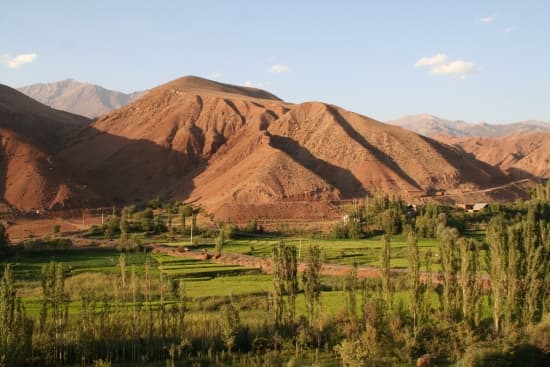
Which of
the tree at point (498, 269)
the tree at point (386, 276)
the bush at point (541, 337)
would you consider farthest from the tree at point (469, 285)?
the tree at point (386, 276)

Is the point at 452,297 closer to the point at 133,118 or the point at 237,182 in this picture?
the point at 237,182

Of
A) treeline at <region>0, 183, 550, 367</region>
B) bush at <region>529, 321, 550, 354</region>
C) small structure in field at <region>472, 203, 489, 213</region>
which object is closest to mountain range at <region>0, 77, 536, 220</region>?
small structure in field at <region>472, 203, 489, 213</region>

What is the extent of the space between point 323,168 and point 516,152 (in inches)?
2621

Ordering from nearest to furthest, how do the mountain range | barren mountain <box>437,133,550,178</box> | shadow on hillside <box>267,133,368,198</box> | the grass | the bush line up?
the bush → the grass → the mountain range → shadow on hillside <box>267,133,368,198</box> → barren mountain <box>437,133,550,178</box>

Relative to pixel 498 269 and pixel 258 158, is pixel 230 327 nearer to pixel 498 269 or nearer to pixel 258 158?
pixel 498 269

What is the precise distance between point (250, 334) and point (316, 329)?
2470 mm

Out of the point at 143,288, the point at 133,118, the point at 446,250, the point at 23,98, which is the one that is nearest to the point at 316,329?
the point at 446,250

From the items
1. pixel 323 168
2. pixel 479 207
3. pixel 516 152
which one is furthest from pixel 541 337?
pixel 516 152

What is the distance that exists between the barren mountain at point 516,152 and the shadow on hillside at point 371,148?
30053 mm

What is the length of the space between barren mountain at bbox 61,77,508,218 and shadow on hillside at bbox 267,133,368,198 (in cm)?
14

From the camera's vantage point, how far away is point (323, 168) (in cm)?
7650

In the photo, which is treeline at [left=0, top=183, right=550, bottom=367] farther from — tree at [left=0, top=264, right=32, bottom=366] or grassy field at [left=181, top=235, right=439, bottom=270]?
grassy field at [left=181, top=235, right=439, bottom=270]

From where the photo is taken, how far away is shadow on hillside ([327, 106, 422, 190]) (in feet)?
248

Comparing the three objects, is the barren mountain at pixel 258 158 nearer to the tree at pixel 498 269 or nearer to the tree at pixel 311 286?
the tree at pixel 311 286
